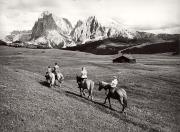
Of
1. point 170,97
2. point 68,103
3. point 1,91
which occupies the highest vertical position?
point 1,91

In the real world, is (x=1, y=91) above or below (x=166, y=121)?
above

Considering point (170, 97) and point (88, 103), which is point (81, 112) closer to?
point (88, 103)

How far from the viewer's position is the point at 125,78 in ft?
199

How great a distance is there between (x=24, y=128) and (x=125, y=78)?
1759 inches

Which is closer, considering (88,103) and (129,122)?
(129,122)

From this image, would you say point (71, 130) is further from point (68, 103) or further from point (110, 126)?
point (68, 103)

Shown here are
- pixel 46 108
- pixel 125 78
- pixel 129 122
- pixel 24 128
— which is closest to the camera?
pixel 24 128

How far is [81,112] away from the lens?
24.9 m

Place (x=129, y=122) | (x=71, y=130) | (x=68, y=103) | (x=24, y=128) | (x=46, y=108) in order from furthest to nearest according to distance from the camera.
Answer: (x=68, y=103), (x=129, y=122), (x=46, y=108), (x=71, y=130), (x=24, y=128)

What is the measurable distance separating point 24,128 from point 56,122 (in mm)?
3235

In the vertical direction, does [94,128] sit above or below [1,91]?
below

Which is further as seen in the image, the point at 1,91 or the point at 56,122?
the point at 1,91

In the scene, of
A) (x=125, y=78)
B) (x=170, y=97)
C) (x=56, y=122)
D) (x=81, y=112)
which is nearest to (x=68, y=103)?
(x=81, y=112)

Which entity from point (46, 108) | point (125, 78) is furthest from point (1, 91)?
point (125, 78)
